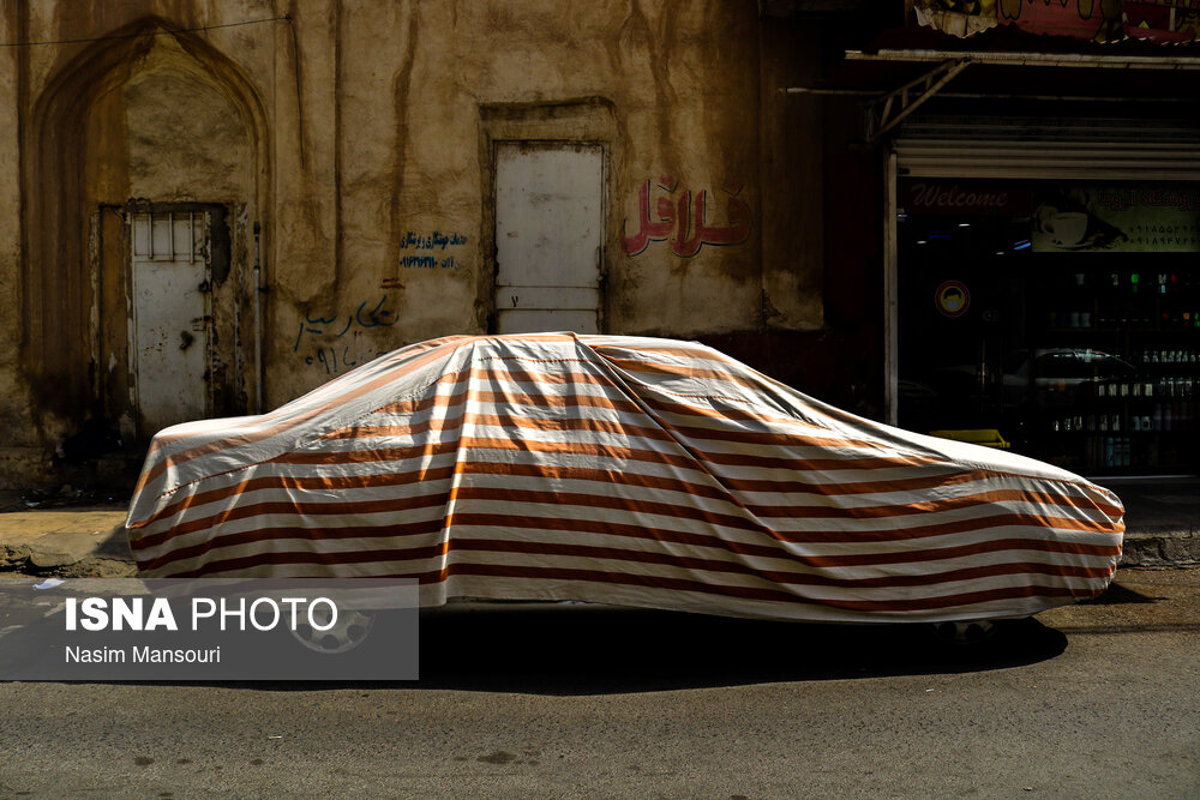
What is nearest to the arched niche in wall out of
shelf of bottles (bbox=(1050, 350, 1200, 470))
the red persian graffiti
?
the red persian graffiti

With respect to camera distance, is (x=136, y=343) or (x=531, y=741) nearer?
(x=531, y=741)

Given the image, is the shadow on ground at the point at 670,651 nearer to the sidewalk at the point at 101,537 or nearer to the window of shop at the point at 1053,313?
the sidewalk at the point at 101,537

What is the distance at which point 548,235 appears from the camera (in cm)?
985

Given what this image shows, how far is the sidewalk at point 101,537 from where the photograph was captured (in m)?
6.90

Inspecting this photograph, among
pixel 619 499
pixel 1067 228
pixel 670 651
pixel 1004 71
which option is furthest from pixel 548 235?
pixel 619 499

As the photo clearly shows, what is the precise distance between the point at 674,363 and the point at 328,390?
173 centimetres

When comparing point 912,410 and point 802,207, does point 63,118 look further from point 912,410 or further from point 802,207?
point 912,410

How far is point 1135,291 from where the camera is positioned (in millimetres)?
10273

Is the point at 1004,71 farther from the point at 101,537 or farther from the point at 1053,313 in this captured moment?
the point at 101,537

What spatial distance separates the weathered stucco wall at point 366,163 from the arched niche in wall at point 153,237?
0.03 m

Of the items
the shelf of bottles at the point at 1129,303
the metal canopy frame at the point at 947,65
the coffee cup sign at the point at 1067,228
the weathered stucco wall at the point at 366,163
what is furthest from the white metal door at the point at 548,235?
the shelf of bottles at the point at 1129,303

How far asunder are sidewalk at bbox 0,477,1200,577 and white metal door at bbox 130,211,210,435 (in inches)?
54.5

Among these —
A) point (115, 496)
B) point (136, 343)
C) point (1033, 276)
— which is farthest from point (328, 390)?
point (1033, 276)

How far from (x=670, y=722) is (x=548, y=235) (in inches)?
256
